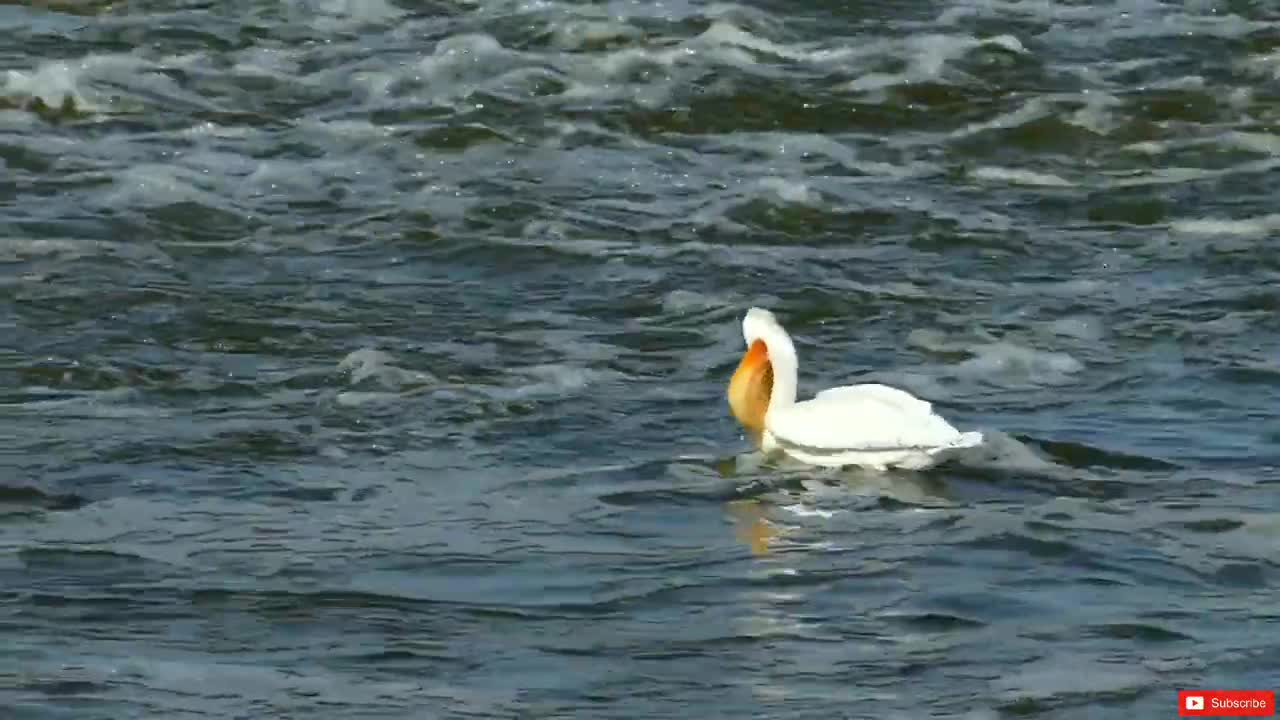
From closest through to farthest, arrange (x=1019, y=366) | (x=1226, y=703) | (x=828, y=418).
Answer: (x=1226, y=703) → (x=828, y=418) → (x=1019, y=366)

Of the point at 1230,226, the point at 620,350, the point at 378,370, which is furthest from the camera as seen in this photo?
the point at 1230,226

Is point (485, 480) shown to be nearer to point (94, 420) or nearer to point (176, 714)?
point (94, 420)

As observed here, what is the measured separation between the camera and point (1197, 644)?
6.70 metres

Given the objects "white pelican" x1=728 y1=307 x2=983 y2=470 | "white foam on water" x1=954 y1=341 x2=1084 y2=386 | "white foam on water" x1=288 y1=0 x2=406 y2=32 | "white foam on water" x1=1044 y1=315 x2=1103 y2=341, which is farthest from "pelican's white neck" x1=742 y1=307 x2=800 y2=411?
"white foam on water" x1=288 y1=0 x2=406 y2=32

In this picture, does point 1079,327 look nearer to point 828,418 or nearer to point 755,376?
point 755,376

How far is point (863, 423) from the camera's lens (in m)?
8.52

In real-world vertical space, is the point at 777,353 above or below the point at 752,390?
above

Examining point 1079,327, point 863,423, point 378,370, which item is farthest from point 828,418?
point 1079,327

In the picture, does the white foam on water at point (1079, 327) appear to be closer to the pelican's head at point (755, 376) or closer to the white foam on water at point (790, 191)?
the pelican's head at point (755, 376)

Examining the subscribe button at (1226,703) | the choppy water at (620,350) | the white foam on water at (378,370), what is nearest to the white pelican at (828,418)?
the choppy water at (620,350)

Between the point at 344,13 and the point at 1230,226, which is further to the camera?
the point at 344,13

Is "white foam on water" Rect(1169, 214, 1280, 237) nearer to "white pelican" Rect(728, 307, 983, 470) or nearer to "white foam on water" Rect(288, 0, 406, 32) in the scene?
"white pelican" Rect(728, 307, 983, 470)

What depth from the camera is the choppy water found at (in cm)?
670

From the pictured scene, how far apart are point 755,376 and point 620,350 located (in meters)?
1.12
